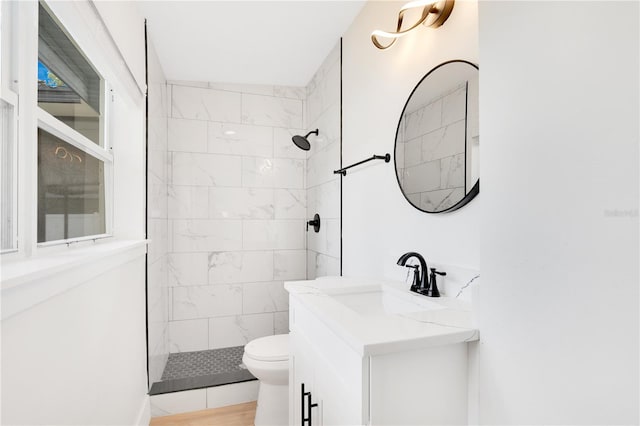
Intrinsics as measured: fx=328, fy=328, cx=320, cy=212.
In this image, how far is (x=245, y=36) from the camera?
7.34ft

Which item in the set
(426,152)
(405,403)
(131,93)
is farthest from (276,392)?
(131,93)

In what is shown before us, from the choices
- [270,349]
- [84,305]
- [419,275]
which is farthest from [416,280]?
[84,305]

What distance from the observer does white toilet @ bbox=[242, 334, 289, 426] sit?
1.83 meters

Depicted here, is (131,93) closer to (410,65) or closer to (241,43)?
(241,43)

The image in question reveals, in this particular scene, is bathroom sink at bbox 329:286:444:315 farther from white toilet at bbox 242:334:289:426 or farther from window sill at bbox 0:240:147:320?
window sill at bbox 0:240:147:320

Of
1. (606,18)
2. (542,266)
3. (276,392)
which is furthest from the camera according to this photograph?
(276,392)

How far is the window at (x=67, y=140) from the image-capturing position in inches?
41.9

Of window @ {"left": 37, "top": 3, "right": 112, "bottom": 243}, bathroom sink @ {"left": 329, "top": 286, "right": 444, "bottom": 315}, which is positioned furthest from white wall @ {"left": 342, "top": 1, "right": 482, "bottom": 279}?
window @ {"left": 37, "top": 3, "right": 112, "bottom": 243}

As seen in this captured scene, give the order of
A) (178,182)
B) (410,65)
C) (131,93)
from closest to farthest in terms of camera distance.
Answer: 1. (410,65)
2. (131,93)
3. (178,182)

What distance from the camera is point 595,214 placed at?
1.96 ft

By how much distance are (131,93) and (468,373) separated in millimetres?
1922

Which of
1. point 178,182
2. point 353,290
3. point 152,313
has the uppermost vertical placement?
point 178,182

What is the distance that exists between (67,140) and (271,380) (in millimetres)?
1525

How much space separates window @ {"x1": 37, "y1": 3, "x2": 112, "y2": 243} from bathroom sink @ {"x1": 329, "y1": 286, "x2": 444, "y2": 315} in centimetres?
108
